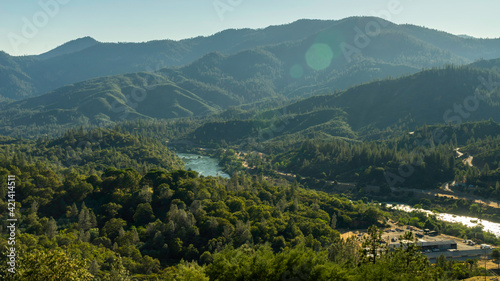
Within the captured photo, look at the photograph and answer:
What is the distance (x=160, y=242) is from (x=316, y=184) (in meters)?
120

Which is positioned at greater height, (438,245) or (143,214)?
(143,214)

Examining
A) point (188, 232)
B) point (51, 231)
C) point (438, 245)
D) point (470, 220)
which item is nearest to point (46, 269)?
point (51, 231)

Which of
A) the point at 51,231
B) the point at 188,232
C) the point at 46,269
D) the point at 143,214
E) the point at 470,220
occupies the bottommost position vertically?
the point at 470,220

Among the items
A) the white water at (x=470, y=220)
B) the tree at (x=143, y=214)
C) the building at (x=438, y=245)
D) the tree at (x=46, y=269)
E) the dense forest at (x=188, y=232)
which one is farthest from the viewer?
the white water at (x=470, y=220)

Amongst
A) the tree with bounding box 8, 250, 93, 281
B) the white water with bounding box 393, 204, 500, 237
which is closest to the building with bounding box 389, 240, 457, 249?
the white water with bounding box 393, 204, 500, 237

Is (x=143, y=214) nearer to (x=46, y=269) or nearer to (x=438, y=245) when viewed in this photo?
(x=46, y=269)

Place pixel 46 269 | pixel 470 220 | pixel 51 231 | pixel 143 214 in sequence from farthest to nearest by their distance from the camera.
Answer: pixel 470 220 < pixel 143 214 < pixel 51 231 < pixel 46 269

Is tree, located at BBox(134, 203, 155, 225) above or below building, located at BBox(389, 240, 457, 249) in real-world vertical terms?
above

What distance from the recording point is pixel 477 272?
69.2 m

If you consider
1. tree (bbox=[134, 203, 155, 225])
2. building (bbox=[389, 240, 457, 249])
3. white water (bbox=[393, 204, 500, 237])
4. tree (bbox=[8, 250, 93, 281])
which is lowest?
white water (bbox=[393, 204, 500, 237])

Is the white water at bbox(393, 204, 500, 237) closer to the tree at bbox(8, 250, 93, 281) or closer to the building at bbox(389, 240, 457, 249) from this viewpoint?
the building at bbox(389, 240, 457, 249)

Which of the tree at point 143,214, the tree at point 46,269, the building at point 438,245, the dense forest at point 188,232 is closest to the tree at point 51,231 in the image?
the dense forest at point 188,232

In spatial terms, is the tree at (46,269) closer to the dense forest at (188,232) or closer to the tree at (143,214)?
the dense forest at (188,232)

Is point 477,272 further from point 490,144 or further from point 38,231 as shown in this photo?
point 490,144
